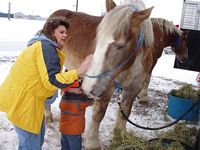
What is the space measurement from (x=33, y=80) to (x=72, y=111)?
0.66 meters

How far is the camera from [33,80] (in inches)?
83.3

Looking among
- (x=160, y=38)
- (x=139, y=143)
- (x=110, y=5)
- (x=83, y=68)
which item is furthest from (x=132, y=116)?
(x=83, y=68)

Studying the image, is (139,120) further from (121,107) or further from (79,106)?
(79,106)

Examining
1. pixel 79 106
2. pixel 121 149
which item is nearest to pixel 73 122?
pixel 79 106

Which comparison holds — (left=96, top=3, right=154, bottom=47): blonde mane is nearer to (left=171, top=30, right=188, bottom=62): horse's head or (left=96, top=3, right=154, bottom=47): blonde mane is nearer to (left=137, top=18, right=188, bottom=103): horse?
(left=137, top=18, right=188, bottom=103): horse

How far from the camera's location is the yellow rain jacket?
199 cm

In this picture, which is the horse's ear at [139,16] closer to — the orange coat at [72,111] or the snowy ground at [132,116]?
the orange coat at [72,111]

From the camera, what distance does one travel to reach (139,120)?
4512 mm

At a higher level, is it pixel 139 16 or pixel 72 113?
pixel 139 16

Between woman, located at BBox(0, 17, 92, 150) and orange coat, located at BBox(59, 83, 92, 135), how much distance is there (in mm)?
430

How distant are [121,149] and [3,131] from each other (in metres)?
1.83

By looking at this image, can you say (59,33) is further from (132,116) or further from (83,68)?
(132,116)

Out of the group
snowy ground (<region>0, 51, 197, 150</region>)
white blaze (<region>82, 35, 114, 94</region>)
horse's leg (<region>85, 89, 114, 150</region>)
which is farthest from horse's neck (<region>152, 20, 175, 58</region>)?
white blaze (<region>82, 35, 114, 94</region>)

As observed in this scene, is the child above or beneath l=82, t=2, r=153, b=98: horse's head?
beneath
